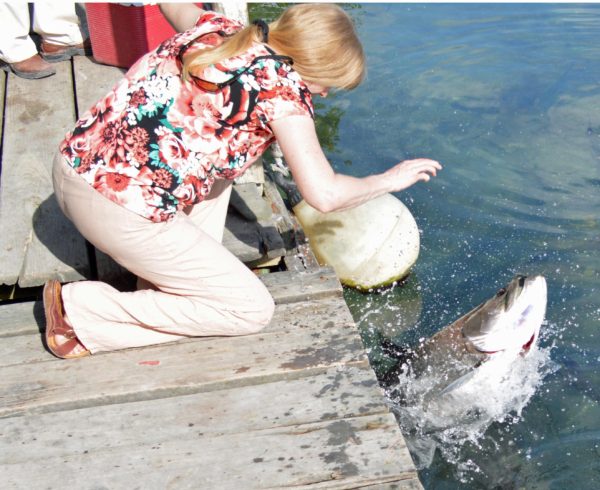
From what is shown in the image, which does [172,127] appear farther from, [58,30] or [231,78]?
[58,30]

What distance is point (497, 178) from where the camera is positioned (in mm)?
6480

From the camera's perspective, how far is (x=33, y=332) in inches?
132

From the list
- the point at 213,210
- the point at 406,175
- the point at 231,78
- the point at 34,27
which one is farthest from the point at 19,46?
the point at 406,175

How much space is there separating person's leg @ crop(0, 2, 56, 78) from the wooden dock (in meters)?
1.70

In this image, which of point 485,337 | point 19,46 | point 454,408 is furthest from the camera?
point 19,46

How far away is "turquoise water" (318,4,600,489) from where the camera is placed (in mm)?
4030

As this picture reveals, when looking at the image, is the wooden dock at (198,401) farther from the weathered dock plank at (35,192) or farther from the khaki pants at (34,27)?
the khaki pants at (34,27)

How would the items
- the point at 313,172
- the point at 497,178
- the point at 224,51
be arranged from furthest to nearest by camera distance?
the point at 497,178
the point at 313,172
the point at 224,51

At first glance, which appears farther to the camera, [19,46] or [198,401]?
[19,46]

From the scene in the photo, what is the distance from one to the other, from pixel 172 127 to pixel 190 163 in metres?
0.15

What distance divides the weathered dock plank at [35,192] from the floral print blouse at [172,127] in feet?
2.66

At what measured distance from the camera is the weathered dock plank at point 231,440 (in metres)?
2.58

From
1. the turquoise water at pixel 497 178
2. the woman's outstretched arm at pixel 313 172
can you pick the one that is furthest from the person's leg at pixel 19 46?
the woman's outstretched arm at pixel 313 172

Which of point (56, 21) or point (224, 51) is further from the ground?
point (224, 51)
